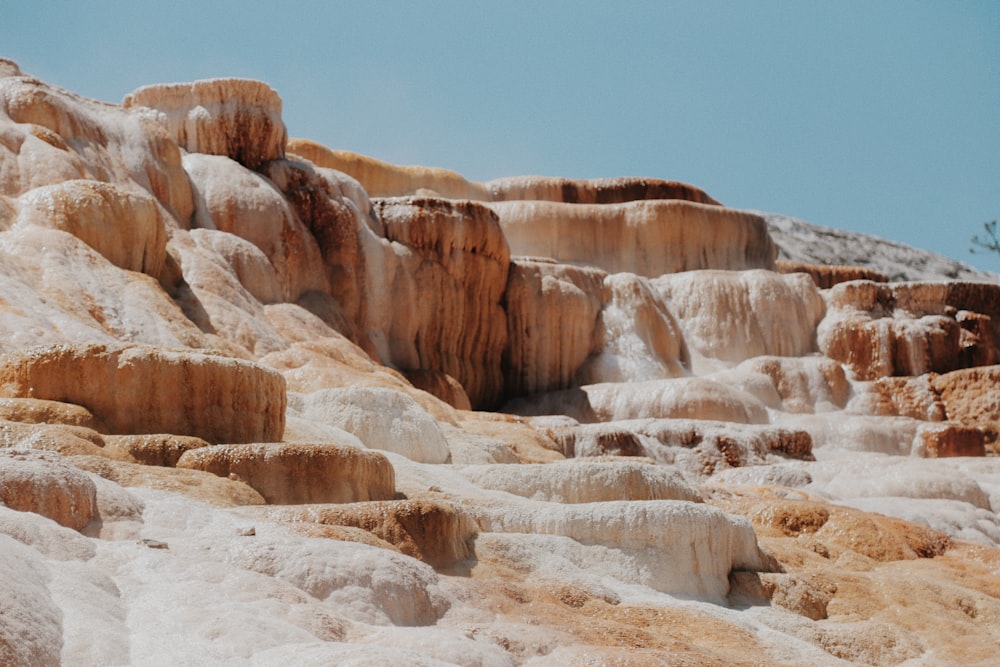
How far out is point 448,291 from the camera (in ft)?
74.3

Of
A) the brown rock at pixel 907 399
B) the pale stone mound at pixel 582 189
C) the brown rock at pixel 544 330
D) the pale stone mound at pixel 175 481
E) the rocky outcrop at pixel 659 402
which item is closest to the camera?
the pale stone mound at pixel 175 481

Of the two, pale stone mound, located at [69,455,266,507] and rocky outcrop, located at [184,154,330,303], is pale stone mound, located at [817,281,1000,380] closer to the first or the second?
rocky outcrop, located at [184,154,330,303]

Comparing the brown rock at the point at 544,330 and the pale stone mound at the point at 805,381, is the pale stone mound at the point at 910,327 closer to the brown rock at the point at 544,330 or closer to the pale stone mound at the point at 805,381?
the pale stone mound at the point at 805,381

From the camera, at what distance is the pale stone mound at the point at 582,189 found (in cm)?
3109

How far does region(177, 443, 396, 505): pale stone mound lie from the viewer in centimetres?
830

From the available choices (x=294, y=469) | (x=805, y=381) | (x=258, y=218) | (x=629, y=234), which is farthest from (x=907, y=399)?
(x=294, y=469)

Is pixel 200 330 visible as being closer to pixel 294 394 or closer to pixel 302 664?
pixel 294 394

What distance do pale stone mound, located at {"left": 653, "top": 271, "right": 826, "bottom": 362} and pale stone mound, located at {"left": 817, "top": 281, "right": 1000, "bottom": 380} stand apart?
1.58ft

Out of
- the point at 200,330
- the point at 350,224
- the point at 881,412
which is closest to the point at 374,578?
the point at 200,330

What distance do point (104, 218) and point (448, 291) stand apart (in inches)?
361

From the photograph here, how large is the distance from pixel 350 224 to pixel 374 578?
48.0ft

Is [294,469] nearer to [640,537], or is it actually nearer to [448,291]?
[640,537]

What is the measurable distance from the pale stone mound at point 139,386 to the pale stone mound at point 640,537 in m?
2.05

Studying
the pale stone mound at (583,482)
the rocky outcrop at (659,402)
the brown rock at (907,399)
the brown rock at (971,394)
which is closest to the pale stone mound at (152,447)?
the pale stone mound at (583,482)
